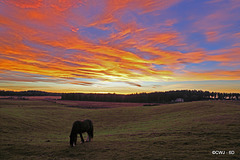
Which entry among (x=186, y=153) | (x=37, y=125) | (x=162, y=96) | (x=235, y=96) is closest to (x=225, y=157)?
(x=186, y=153)

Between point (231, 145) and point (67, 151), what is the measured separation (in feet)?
40.4

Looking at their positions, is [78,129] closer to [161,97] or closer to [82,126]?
[82,126]

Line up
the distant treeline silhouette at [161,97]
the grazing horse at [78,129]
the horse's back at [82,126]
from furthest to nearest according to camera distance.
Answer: the distant treeline silhouette at [161,97], the horse's back at [82,126], the grazing horse at [78,129]

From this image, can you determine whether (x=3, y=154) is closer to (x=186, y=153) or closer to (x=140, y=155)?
(x=140, y=155)

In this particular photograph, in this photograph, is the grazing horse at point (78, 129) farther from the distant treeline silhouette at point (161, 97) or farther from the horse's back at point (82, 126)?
the distant treeline silhouette at point (161, 97)

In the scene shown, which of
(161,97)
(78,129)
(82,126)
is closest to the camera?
(78,129)

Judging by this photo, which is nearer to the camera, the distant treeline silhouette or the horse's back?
the horse's back

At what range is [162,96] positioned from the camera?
13750 centimetres

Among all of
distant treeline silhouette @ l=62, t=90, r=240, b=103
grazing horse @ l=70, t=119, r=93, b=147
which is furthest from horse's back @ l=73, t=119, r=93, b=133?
distant treeline silhouette @ l=62, t=90, r=240, b=103

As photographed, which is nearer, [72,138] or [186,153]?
[186,153]

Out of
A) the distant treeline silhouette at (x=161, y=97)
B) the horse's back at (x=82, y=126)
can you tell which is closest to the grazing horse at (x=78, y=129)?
the horse's back at (x=82, y=126)

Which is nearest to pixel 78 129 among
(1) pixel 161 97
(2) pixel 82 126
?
(2) pixel 82 126

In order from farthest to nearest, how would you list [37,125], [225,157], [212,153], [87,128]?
1. [37,125]
2. [87,128]
3. [212,153]
4. [225,157]

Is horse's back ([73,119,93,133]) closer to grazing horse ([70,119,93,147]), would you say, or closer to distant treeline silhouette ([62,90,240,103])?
grazing horse ([70,119,93,147])
